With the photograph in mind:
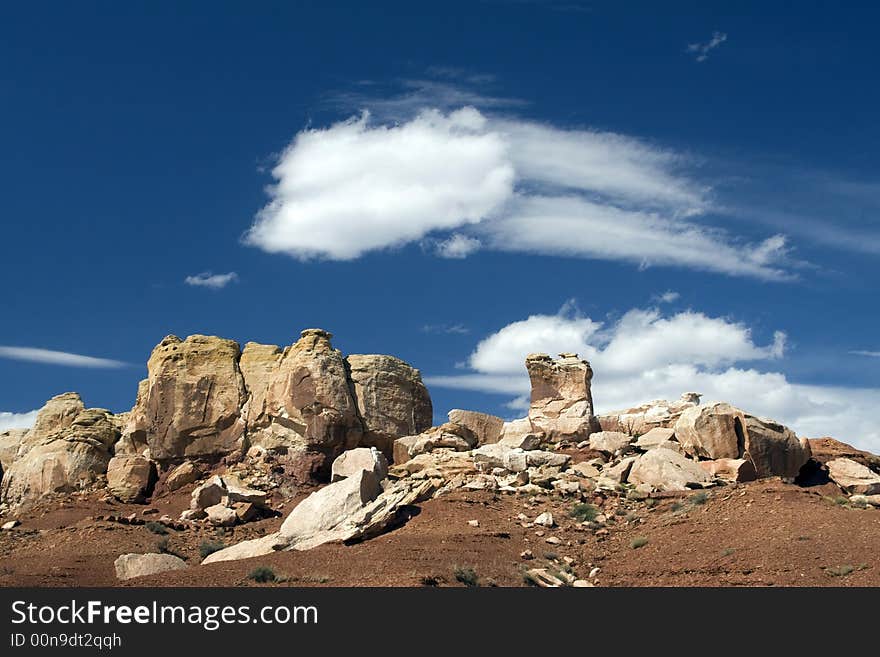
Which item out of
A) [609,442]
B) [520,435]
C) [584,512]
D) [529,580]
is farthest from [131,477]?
[529,580]

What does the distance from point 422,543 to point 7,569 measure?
42.8 feet

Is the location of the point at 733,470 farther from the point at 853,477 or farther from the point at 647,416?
the point at 647,416

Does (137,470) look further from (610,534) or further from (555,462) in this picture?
(610,534)

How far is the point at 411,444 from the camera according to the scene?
131ft

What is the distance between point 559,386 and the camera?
4622 centimetres

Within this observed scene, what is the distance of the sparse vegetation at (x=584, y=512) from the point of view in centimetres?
2925

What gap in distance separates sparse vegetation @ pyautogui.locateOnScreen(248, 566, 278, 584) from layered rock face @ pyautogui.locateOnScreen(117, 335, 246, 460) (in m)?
20.0

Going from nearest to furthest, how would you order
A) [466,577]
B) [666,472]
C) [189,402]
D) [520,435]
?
1. [466,577]
2. [666,472]
3. [520,435]
4. [189,402]

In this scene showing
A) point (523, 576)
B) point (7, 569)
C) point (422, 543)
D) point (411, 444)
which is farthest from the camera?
point (411, 444)

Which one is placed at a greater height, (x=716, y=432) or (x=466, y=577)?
(x=716, y=432)

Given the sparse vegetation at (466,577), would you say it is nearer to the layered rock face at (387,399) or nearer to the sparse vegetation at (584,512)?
the sparse vegetation at (584,512)

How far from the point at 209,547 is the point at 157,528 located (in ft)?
14.2

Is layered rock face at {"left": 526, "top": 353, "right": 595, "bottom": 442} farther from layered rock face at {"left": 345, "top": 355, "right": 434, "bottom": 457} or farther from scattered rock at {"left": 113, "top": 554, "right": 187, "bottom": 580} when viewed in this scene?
scattered rock at {"left": 113, "top": 554, "right": 187, "bottom": 580}
